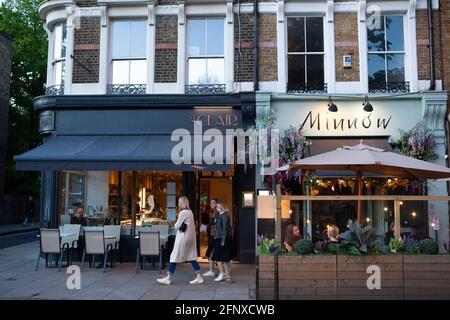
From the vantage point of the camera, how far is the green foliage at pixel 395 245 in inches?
307

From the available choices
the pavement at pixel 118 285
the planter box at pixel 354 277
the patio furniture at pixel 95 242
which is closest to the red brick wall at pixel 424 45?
the planter box at pixel 354 277

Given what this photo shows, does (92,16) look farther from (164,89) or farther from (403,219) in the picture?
(403,219)

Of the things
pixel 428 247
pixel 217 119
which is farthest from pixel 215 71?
pixel 428 247

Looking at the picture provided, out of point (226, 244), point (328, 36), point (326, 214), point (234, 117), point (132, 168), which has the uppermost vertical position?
point (328, 36)

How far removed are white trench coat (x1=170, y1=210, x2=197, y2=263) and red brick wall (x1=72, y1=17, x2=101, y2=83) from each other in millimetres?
5350

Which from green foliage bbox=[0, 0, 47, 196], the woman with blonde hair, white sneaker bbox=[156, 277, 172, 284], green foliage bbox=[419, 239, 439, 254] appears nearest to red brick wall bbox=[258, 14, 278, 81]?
the woman with blonde hair

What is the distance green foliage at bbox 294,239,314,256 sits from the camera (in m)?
7.62

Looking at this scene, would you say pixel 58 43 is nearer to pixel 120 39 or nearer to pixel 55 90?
pixel 55 90

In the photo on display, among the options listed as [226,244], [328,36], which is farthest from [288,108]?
[226,244]

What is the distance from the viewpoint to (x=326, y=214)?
8.54 m

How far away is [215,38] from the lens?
1281cm

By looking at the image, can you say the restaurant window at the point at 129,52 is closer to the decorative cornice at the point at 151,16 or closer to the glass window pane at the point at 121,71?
the glass window pane at the point at 121,71

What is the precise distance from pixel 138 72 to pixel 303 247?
7.33 meters

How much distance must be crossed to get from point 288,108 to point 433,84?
3726 millimetres
